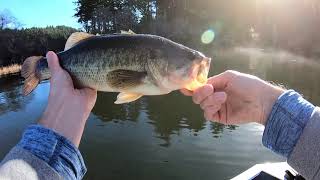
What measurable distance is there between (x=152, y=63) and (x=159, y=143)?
17.4 m

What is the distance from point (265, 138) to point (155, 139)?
1829cm

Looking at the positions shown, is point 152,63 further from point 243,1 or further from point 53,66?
point 243,1

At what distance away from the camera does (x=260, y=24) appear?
76.0 meters

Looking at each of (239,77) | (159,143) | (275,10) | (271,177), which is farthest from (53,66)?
(275,10)

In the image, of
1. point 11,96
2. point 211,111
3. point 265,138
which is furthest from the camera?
point 11,96

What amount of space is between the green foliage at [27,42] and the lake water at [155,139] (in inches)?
843

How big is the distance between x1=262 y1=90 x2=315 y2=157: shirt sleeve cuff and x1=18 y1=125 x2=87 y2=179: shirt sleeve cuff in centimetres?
105

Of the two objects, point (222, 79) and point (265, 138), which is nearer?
point (265, 138)

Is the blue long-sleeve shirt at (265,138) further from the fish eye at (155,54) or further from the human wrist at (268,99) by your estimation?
the fish eye at (155,54)

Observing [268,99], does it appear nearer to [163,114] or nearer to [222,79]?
[222,79]

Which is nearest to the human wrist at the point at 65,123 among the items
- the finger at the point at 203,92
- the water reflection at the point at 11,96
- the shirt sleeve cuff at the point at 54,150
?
the shirt sleeve cuff at the point at 54,150

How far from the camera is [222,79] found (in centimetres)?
294

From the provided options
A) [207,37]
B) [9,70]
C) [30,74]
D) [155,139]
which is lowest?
[9,70]

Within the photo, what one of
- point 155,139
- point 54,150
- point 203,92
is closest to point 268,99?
point 203,92
